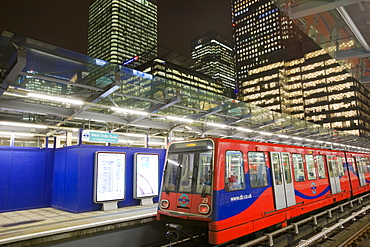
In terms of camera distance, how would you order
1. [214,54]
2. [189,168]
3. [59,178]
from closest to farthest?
[189,168] < [59,178] < [214,54]

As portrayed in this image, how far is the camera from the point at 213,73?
18488cm

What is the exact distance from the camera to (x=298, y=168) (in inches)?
357

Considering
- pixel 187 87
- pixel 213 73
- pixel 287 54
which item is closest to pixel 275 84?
pixel 287 54

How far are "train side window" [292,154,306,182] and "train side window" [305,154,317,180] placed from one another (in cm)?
53

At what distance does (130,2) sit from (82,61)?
581 feet

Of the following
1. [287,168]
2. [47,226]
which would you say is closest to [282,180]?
[287,168]

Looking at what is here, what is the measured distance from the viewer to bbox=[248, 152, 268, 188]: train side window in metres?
7.04

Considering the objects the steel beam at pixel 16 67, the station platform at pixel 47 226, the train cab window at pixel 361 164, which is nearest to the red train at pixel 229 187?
the station platform at pixel 47 226

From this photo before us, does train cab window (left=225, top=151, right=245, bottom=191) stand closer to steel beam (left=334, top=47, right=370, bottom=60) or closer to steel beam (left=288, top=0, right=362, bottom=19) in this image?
steel beam (left=334, top=47, right=370, bottom=60)

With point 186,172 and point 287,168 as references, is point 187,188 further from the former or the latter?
point 287,168

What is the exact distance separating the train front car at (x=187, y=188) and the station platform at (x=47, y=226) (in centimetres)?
94

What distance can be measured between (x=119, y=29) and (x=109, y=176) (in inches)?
6463

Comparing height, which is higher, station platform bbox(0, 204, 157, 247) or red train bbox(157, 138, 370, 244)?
red train bbox(157, 138, 370, 244)

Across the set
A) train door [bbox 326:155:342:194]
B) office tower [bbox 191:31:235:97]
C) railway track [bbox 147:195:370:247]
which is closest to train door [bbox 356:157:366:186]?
train door [bbox 326:155:342:194]
